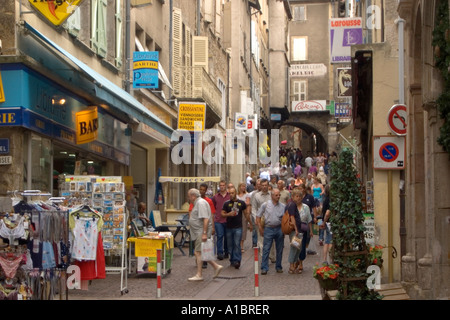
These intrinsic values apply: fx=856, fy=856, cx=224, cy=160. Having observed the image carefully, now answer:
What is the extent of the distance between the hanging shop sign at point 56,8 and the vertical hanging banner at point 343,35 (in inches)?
354

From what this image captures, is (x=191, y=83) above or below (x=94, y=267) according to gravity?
above

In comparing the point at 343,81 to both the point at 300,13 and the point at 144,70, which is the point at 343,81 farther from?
the point at 300,13

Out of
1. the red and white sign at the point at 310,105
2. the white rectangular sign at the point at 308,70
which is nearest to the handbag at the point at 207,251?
the red and white sign at the point at 310,105

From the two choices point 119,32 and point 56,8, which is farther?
point 119,32

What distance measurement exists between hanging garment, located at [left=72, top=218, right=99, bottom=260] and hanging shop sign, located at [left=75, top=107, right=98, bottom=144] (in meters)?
5.22

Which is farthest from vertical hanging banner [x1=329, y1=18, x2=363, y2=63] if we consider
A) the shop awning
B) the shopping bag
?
the shopping bag

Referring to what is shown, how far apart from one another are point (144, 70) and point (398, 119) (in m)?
10.2

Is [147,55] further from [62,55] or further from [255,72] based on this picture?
[255,72]

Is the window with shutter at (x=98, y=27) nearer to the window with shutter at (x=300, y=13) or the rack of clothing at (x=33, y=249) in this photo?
the rack of clothing at (x=33, y=249)

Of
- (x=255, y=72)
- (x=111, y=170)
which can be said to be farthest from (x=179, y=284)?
(x=255, y=72)

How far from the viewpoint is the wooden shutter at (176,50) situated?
2989 centimetres

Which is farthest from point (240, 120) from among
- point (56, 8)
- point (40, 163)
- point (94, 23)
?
point (56, 8)

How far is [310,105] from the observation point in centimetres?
7356

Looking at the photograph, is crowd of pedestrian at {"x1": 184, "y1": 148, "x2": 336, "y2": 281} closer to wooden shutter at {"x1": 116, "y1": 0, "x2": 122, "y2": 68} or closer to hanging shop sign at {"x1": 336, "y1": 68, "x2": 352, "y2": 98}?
wooden shutter at {"x1": 116, "y1": 0, "x2": 122, "y2": 68}
